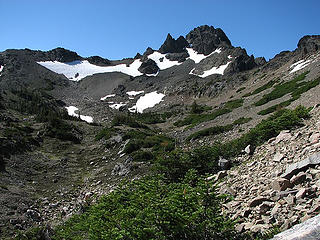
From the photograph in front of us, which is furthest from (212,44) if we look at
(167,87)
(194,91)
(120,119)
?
(120,119)

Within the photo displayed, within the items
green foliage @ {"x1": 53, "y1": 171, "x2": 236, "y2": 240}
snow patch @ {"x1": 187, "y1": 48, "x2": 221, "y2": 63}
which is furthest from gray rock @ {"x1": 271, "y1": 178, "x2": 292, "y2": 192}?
snow patch @ {"x1": 187, "y1": 48, "x2": 221, "y2": 63}

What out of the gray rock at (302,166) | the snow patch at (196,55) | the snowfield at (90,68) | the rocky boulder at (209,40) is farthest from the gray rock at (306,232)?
the rocky boulder at (209,40)

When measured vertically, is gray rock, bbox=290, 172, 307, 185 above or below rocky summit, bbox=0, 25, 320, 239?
below

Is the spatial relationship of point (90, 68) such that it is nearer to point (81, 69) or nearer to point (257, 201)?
point (81, 69)

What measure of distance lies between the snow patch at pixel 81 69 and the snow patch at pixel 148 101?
55.2 metres

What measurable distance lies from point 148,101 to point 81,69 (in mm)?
96898

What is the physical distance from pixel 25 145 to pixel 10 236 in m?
17.5

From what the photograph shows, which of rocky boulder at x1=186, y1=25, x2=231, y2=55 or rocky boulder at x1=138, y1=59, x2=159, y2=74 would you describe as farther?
rocky boulder at x1=186, y1=25, x2=231, y2=55

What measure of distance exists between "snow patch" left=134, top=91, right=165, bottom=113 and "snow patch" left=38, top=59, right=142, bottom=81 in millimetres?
55190

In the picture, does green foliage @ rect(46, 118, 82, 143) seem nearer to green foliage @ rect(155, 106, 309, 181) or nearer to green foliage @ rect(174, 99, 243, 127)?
green foliage @ rect(174, 99, 243, 127)

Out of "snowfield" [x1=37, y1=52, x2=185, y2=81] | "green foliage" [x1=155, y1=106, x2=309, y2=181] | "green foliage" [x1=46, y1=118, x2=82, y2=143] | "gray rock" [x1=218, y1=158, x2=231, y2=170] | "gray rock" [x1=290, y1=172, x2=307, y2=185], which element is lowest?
"gray rock" [x1=290, y1=172, x2=307, y2=185]

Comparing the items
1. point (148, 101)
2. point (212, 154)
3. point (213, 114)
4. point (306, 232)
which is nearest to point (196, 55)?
point (148, 101)

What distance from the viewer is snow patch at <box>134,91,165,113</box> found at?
343ft

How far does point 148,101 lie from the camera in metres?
112
